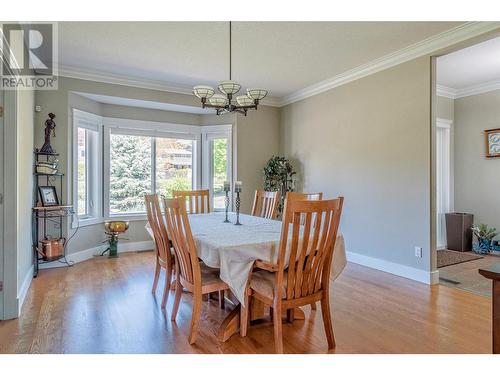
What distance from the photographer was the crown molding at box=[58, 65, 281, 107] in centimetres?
414

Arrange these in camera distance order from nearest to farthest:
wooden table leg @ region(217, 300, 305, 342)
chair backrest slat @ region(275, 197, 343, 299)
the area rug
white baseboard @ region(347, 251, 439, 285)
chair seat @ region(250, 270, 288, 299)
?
chair backrest slat @ region(275, 197, 343, 299) → chair seat @ region(250, 270, 288, 299) → wooden table leg @ region(217, 300, 305, 342) → white baseboard @ region(347, 251, 439, 285) → the area rug

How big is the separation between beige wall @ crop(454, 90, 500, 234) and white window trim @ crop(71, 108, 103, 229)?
5810 mm

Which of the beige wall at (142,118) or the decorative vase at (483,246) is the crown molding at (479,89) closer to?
the decorative vase at (483,246)

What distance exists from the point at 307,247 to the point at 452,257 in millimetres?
3763

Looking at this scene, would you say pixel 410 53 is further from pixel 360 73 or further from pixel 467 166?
pixel 467 166

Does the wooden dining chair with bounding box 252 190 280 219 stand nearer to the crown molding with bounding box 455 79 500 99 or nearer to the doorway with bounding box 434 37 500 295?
the doorway with bounding box 434 37 500 295

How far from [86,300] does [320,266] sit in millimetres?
2226

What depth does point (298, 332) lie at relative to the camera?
2357 millimetres

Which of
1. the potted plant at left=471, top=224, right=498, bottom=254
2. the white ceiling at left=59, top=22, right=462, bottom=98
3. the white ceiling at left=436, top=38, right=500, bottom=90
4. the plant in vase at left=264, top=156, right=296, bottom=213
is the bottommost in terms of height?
the potted plant at left=471, top=224, right=498, bottom=254

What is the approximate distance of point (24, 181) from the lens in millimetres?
3148

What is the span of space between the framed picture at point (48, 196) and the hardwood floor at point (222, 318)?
3.32 feet

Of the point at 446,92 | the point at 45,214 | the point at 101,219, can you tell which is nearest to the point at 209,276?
the point at 45,214

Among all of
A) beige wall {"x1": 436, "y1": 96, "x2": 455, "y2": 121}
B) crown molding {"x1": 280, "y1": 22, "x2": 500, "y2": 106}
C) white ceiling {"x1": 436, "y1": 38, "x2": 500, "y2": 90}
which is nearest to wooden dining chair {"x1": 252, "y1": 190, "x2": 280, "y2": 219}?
crown molding {"x1": 280, "y1": 22, "x2": 500, "y2": 106}

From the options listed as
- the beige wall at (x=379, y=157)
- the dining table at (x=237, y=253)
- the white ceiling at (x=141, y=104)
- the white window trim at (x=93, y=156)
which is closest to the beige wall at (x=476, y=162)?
the beige wall at (x=379, y=157)
